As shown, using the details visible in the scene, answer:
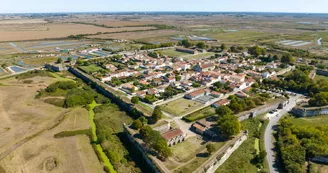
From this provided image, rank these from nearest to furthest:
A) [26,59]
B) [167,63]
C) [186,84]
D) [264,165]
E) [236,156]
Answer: [264,165] < [236,156] < [186,84] < [167,63] < [26,59]

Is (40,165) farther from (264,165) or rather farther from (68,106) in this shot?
(264,165)

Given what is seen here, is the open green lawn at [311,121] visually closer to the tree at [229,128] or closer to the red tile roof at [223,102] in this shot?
the red tile roof at [223,102]

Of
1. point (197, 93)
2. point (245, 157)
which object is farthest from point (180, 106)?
point (245, 157)

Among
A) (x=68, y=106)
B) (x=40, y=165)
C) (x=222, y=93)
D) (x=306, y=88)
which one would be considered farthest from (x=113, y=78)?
(x=306, y=88)

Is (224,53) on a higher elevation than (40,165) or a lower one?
higher

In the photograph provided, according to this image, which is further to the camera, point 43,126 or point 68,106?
point 68,106
